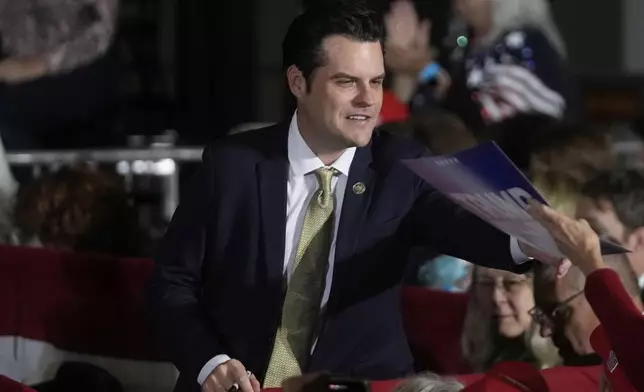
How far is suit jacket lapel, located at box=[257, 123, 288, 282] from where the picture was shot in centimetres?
213

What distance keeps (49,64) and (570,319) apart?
2.89 meters

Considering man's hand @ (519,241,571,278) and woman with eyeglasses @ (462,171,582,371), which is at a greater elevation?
man's hand @ (519,241,571,278)

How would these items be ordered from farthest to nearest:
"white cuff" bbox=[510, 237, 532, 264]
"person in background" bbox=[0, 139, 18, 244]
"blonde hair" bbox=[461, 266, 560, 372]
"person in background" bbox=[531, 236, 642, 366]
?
1. "person in background" bbox=[0, 139, 18, 244]
2. "blonde hair" bbox=[461, 266, 560, 372]
3. "person in background" bbox=[531, 236, 642, 366]
4. "white cuff" bbox=[510, 237, 532, 264]

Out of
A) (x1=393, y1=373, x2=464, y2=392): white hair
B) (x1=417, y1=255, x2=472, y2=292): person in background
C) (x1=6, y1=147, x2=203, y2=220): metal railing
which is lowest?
(x1=6, y1=147, x2=203, y2=220): metal railing

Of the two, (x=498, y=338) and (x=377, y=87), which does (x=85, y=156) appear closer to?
(x=498, y=338)

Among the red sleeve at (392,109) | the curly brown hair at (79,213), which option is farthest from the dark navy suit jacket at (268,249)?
the red sleeve at (392,109)

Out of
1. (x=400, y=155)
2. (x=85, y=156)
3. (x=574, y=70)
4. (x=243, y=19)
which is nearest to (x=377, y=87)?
(x=400, y=155)

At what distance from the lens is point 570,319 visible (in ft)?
8.52

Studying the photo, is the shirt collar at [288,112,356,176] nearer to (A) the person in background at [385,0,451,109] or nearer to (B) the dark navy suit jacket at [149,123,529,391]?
(B) the dark navy suit jacket at [149,123,529,391]

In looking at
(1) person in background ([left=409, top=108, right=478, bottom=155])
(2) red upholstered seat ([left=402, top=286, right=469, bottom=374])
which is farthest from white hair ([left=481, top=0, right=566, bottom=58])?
(2) red upholstered seat ([left=402, top=286, right=469, bottom=374])

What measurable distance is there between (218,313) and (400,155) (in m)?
0.41

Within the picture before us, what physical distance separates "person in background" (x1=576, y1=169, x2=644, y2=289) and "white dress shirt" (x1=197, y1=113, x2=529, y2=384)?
895 millimetres

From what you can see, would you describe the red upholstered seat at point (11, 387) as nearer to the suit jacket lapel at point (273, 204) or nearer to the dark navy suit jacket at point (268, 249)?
the dark navy suit jacket at point (268, 249)

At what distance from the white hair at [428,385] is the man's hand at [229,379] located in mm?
220
